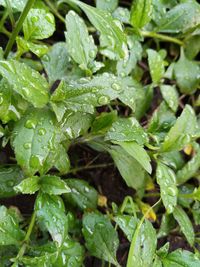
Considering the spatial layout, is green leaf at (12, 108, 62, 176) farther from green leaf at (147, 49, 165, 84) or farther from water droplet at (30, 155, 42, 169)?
green leaf at (147, 49, 165, 84)

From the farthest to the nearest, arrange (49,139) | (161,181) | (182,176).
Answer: (182,176) → (161,181) → (49,139)

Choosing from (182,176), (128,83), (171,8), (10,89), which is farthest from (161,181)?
(171,8)

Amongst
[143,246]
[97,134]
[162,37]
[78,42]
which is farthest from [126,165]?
[162,37]

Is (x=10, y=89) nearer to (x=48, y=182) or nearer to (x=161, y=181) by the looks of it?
(x=48, y=182)

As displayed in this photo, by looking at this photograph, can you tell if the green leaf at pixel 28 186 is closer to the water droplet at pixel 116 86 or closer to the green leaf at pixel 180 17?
the water droplet at pixel 116 86

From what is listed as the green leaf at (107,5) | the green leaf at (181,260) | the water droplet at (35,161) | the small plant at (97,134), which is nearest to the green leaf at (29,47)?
the small plant at (97,134)

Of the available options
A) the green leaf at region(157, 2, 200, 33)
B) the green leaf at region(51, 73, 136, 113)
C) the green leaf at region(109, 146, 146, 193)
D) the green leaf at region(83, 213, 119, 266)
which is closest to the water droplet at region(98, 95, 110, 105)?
the green leaf at region(51, 73, 136, 113)
